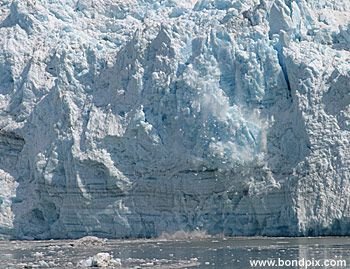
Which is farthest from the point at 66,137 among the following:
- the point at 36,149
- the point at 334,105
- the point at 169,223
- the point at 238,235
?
the point at 334,105

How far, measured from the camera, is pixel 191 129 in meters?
21.8

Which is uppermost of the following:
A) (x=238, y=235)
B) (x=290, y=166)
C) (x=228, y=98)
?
(x=228, y=98)

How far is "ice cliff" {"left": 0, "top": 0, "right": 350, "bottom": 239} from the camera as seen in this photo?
20.8 meters

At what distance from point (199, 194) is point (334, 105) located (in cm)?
328

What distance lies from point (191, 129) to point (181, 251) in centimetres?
414

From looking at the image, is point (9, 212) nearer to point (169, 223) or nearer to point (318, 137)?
point (169, 223)

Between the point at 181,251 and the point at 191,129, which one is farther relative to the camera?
the point at 191,129

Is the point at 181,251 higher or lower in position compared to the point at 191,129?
lower

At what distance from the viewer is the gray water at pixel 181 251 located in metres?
15.9

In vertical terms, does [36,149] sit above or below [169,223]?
above

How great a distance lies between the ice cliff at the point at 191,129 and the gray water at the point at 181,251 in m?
0.85

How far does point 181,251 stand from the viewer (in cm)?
1825

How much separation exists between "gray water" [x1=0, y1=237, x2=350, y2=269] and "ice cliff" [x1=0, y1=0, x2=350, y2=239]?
2.78ft

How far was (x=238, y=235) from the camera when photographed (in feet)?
69.0
